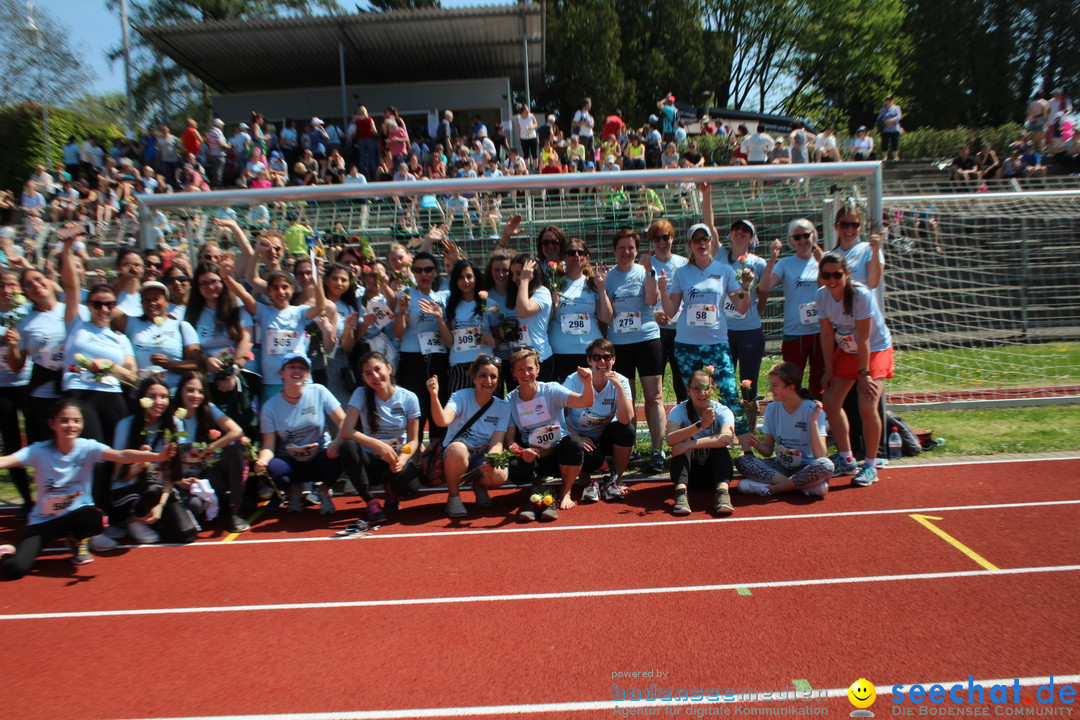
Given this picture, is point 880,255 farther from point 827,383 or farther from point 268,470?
point 268,470

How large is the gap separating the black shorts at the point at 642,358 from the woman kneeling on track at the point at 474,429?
1165mm

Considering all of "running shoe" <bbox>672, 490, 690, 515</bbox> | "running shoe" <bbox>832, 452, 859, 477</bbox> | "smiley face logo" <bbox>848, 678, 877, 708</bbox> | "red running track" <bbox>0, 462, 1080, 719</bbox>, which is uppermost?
"running shoe" <bbox>832, 452, 859, 477</bbox>

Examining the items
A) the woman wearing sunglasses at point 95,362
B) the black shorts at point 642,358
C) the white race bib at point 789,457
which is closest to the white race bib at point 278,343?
the woman wearing sunglasses at point 95,362

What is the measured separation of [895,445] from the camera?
680cm

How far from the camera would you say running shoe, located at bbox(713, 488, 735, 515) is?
5.57 m

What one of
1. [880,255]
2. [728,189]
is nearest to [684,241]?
[728,189]

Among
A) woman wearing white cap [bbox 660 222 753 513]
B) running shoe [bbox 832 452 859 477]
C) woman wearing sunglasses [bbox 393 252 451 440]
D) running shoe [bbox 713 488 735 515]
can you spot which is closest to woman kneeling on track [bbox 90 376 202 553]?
woman wearing sunglasses [bbox 393 252 451 440]

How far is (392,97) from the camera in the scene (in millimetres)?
23281

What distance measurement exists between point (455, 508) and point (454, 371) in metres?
1.22

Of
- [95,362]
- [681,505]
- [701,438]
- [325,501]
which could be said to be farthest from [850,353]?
[95,362]

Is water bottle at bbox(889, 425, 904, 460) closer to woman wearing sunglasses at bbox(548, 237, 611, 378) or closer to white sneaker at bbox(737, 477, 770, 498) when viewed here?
white sneaker at bbox(737, 477, 770, 498)

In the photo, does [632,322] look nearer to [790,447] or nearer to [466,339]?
[466,339]

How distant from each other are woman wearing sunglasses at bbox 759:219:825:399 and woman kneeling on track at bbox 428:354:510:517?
8.58 ft

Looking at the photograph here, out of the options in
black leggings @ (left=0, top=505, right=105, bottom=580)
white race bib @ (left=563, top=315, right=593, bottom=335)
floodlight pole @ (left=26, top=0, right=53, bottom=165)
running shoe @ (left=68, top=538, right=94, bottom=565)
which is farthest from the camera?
floodlight pole @ (left=26, top=0, right=53, bottom=165)
